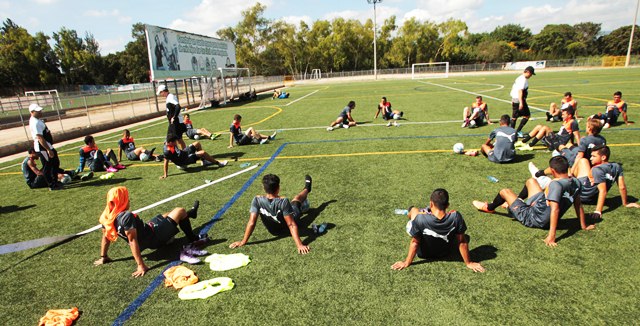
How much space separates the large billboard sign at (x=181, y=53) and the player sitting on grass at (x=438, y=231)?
23503 millimetres

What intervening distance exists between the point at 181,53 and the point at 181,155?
20507 millimetres

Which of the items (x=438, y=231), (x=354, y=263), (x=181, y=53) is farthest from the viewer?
(x=181, y=53)

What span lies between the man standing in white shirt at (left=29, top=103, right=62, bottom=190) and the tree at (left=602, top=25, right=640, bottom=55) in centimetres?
12097

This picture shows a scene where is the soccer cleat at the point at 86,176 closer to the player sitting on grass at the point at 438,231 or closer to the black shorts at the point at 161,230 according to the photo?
the black shorts at the point at 161,230

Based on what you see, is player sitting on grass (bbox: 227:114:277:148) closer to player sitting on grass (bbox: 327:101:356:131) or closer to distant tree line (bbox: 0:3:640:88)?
player sitting on grass (bbox: 327:101:356:131)

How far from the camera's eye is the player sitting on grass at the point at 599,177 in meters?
5.39

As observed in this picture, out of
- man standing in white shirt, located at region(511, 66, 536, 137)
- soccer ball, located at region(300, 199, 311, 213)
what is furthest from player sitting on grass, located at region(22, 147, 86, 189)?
man standing in white shirt, located at region(511, 66, 536, 137)

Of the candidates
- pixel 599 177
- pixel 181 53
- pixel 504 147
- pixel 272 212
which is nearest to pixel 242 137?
pixel 272 212

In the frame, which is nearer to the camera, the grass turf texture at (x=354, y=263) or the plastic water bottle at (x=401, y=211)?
the grass turf texture at (x=354, y=263)

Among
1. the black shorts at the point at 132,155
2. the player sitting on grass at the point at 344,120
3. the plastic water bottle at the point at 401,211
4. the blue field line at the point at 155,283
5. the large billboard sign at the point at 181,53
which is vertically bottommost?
the blue field line at the point at 155,283

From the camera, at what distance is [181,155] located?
9.34 metres

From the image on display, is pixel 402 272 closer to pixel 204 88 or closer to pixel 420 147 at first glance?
pixel 420 147

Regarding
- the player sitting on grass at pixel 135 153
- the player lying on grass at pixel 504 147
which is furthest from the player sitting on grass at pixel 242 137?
the player lying on grass at pixel 504 147

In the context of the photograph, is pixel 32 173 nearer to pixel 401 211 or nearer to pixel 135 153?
pixel 135 153
